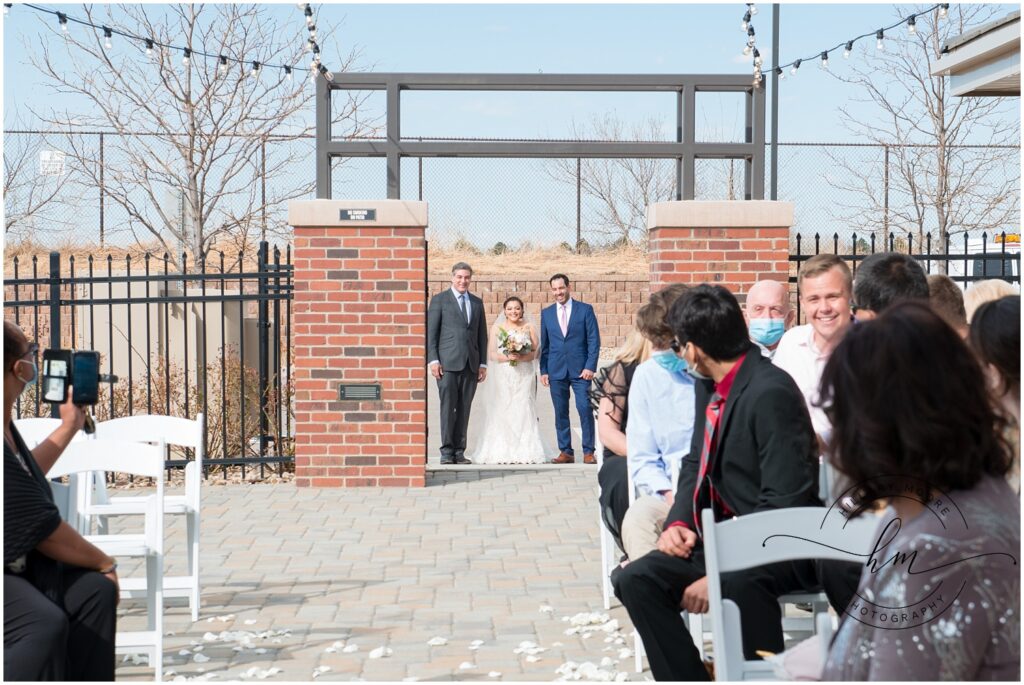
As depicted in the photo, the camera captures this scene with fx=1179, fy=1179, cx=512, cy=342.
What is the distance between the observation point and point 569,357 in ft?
35.2

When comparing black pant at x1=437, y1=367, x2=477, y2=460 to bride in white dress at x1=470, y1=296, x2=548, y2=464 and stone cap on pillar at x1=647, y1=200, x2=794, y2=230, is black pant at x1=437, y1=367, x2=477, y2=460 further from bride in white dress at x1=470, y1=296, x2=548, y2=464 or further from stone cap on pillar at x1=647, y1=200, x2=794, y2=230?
stone cap on pillar at x1=647, y1=200, x2=794, y2=230

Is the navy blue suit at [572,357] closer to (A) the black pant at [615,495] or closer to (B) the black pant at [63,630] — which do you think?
(A) the black pant at [615,495]

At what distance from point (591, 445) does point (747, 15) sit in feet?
13.1

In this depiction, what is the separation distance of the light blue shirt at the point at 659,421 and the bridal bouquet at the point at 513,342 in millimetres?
5937

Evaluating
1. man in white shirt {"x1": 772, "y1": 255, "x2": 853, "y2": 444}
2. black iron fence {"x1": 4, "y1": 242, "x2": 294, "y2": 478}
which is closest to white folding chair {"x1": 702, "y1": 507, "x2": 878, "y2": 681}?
man in white shirt {"x1": 772, "y1": 255, "x2": 853, "y2": 444}

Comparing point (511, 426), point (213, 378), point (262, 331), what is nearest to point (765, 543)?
point (262, 331)

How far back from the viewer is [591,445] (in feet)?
34.9

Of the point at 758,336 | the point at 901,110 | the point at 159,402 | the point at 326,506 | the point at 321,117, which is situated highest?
the point at 901,110

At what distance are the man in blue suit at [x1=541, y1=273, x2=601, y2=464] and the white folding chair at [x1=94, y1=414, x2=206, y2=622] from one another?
5.05 m

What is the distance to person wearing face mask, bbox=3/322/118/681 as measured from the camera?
3445 millimetres

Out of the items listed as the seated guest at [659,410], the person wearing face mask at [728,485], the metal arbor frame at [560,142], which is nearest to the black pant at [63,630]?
the person wearing face mask at [728,485]

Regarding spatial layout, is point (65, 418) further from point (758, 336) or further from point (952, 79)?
point (952, 79)

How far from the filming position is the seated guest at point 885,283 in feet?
15.2

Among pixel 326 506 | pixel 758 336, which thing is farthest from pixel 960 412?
pixel 326 506
